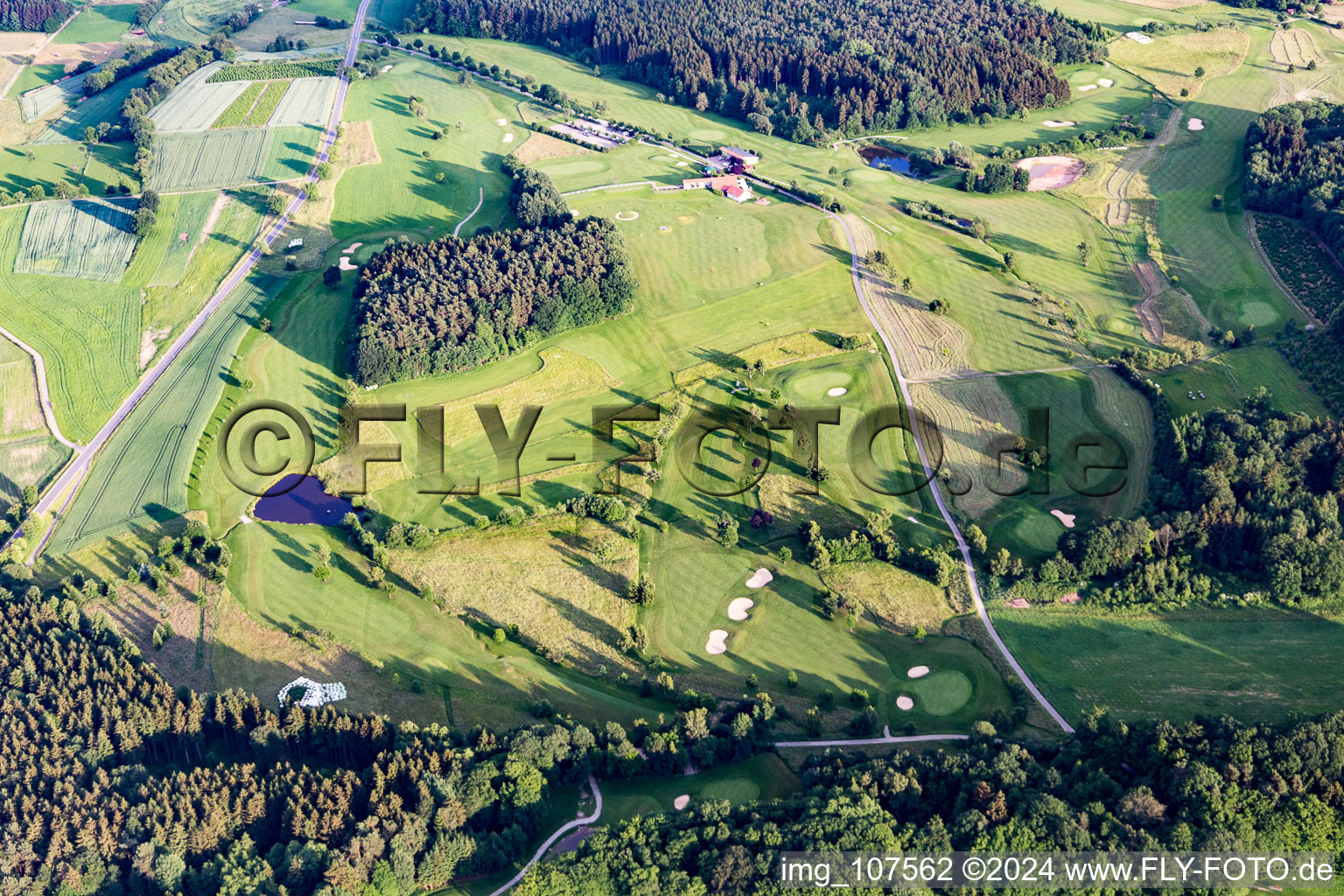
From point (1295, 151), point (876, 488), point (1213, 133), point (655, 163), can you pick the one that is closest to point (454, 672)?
point (876, 488)

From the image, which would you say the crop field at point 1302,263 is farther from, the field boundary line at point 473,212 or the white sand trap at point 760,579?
the field boundary line at point 473,212

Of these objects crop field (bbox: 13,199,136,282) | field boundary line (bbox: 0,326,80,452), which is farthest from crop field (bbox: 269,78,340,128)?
field boundary line (bbox: 0,326,80,452)

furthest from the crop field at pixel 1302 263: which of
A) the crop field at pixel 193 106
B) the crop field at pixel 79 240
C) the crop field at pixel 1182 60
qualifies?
the crop field at pixel 193 106

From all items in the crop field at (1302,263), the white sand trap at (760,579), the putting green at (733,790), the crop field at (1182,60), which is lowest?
the putting green at (733,790)

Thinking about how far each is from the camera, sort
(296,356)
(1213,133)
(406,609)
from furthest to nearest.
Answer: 1. (1213,133)
2. (296,356)
3. (406,609)

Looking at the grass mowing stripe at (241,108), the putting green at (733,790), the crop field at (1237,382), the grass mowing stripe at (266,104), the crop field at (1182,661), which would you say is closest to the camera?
the putting green at (733,790)

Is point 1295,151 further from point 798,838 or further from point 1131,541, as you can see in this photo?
point 798,838

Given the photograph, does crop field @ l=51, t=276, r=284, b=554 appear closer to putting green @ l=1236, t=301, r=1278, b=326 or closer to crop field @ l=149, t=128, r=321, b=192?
crop field @ l=149, t=128, r=321, b=192
